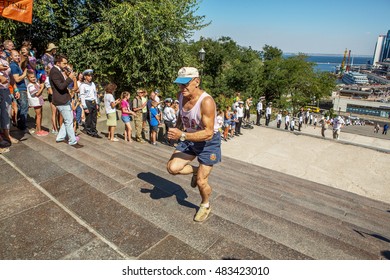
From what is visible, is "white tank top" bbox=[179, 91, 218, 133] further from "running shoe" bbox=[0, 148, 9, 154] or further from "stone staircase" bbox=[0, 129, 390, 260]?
"running shoe" bbox=[0, 148, 9, 154]

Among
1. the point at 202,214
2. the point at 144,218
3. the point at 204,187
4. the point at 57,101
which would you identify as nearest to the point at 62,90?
the point at 57,101

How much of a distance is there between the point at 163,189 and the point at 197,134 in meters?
1.44

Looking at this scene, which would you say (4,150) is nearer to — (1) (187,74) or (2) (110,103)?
(2) (110,103)

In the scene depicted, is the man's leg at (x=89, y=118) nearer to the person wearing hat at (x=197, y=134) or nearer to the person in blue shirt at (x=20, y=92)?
the person in blue shirt at (x=20, y=92)

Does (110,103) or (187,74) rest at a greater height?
(187,74)

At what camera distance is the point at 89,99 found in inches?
295

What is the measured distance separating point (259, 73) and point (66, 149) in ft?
134

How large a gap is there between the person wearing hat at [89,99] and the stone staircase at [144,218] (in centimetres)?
242

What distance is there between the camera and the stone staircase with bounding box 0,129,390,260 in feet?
8.66

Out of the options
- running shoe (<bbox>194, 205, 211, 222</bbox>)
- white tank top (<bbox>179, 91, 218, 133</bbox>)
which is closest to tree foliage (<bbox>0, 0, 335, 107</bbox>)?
white tank top (<bbox>179, 91, 218, 133</bbox>)

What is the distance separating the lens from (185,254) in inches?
102

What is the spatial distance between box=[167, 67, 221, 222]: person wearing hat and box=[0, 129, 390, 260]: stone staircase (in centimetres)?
49

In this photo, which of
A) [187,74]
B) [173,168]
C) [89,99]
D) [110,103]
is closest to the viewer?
[187,74]
